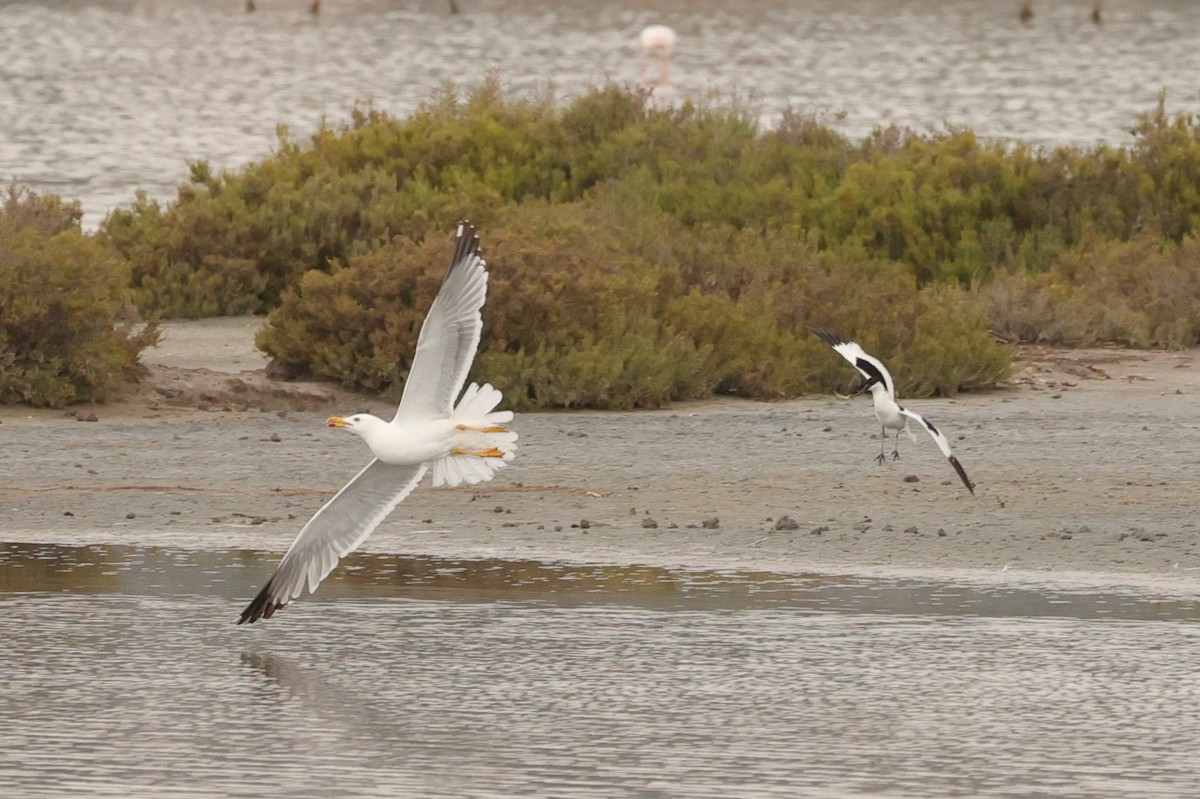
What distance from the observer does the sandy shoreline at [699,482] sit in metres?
10.7

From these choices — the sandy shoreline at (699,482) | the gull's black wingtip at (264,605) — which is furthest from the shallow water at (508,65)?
the gull's black wingtip at (264,605)

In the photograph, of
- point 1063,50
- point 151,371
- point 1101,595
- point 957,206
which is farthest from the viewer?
point 1063,50

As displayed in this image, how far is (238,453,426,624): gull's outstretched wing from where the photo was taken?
339 inches

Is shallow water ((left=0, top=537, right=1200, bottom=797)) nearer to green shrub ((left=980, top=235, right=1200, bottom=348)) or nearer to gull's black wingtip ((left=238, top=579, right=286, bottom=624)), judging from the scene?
gull's black wingtip ((left=238, top=579, right=286, bottom=624))

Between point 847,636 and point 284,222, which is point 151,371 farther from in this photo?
point 847,636

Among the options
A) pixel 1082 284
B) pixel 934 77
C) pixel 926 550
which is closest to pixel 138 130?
pixel 934 77

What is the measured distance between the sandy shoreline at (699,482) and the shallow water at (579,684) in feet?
2.09

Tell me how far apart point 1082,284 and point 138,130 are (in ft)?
85.5

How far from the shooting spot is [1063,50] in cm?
6856

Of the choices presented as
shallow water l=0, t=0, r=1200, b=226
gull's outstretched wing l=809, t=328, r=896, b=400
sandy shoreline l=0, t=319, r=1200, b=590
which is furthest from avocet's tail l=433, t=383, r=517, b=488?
shallow water l=0, t=0, r=1200, b=226

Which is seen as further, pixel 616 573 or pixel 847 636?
pixel 616 573

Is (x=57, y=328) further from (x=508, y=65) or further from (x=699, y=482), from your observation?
(x=508, y=65)

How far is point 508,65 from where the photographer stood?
6131 cm

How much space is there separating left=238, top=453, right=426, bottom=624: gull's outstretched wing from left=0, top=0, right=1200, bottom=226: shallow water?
17.1m
